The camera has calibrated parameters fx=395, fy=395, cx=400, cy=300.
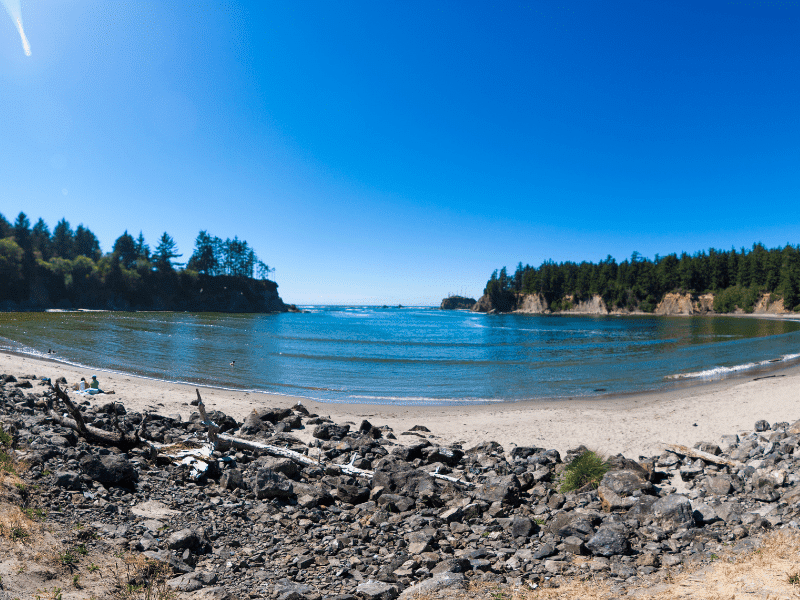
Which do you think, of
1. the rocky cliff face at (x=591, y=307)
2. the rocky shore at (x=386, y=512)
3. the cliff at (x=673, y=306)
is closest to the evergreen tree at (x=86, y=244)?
the rocky shore at (x=386, y=512)

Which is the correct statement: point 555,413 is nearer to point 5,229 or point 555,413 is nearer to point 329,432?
point 329,432

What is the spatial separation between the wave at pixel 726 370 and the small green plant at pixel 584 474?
23360 mm

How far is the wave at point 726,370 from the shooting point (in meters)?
27.2

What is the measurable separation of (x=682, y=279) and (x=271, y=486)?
19030cm

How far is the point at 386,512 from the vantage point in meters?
6.86

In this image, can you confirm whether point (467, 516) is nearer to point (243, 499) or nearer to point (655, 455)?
point (243, 499)

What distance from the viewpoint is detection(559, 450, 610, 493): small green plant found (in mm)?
7875

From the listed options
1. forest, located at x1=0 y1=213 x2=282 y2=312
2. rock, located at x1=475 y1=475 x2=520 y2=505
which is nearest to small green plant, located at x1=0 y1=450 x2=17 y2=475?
rock, located at x1=475 y1=475 x2=520 y2=505

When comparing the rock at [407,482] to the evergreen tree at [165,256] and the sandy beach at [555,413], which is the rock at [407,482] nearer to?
the sandy beach at [555,413]

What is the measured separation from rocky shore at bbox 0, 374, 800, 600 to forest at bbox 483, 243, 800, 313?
168 metres

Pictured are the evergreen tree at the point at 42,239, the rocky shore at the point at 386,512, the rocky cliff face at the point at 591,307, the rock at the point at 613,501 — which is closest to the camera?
the rocky shore at the point at 386,512

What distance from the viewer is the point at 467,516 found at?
6.78 m

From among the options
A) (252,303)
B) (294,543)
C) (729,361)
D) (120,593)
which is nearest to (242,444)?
(294,543)

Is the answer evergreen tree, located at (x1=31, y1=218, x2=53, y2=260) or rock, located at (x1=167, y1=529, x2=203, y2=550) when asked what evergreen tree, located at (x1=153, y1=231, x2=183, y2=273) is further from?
rock, located at (x1=167, y1=529, x2=203, y2=550)
